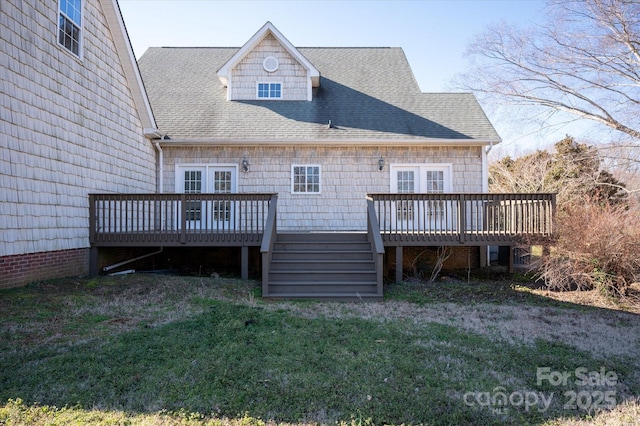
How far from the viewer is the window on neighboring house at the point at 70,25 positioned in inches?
284

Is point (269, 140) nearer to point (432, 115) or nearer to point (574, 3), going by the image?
point (432, 115)

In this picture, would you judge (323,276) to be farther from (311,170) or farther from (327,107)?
(327,107)

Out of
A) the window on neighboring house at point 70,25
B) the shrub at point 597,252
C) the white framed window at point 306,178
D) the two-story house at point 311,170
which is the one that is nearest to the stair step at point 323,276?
the two-story house at point 311,170

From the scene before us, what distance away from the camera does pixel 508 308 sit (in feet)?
20.6

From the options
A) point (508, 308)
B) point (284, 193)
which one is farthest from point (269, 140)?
point (508, 308)

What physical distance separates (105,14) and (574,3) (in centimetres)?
1397

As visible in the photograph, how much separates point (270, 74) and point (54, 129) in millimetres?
6455

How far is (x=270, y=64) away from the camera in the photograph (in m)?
11.7

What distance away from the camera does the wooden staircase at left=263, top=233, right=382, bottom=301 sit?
22.4ft

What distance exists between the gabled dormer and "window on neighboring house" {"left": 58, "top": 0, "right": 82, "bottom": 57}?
4256 mm

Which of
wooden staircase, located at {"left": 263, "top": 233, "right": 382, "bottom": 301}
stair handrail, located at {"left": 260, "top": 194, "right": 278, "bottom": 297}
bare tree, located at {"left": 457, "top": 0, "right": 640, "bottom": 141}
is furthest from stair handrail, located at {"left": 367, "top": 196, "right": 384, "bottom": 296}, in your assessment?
bare tree, located at {"left": 457, "top": 0, "right": 640, "bottom": 141}

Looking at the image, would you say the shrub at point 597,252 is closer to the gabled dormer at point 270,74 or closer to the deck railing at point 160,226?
the deck railing at point 160,226

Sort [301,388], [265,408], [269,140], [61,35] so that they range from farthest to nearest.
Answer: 1. [269,140]
2. [61,35]
3. [301,388]
4. [265,408]

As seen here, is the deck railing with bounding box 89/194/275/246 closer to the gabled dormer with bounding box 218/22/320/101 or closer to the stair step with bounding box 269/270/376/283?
the stair step with bounding box 269/270/376/283
